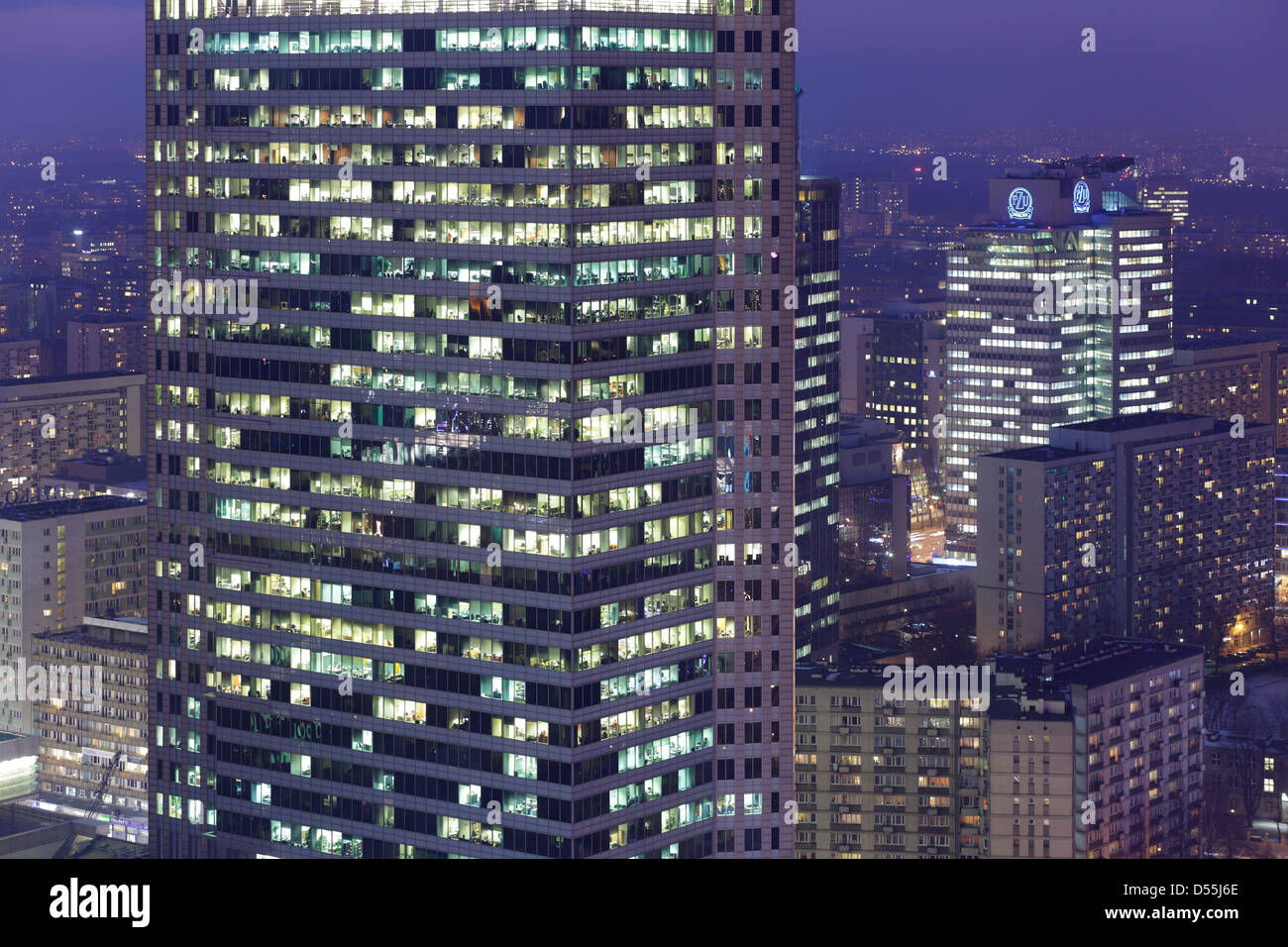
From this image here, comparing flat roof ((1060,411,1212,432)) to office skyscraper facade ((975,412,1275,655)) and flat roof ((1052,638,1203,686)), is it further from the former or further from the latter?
flat roof ((1052,638,1203,686))

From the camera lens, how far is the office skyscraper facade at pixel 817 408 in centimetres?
15350

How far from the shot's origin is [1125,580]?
562ft

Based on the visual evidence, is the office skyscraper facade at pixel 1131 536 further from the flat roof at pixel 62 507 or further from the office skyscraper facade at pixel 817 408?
the flat roof at pixel 62 507

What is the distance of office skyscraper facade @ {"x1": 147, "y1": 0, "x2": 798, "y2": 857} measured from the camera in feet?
251

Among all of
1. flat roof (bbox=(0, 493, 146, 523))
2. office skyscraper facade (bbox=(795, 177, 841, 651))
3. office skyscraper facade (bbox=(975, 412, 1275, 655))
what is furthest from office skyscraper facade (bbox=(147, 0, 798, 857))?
office skyscraper facade (bbox=(975, 412, 1275, 655))

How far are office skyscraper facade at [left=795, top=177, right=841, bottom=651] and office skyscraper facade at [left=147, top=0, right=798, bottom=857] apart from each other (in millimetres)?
69934

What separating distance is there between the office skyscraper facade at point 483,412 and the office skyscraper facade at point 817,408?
6993cm

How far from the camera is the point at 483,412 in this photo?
77438mm

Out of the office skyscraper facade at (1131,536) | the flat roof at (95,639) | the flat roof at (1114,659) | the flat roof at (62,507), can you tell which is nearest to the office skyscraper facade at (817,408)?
the office skyscraper facade at (1131,536)

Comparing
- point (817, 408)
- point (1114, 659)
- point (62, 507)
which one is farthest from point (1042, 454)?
point (62, 507)

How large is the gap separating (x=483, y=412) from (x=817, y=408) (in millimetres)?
82735

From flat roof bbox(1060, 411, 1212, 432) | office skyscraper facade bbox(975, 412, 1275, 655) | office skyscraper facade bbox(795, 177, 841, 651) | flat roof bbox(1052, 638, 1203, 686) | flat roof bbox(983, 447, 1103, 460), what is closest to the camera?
flat roof bbox(1052, 638, 1203, 686)

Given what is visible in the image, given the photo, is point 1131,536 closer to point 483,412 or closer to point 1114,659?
point 1114,659
